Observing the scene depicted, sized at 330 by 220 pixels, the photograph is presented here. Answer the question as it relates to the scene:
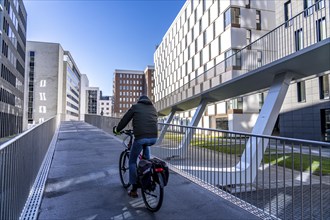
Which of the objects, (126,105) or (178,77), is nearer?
(178,77)

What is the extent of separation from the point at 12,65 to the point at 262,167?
48.8 metres

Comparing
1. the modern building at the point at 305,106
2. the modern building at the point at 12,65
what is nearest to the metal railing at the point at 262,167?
the modern building at the point at 305,106

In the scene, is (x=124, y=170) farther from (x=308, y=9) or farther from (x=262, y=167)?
(x=308, y=9)

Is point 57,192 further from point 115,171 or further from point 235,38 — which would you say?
point 235,38

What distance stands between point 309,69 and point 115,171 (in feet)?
20.3

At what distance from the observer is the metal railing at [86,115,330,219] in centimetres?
353

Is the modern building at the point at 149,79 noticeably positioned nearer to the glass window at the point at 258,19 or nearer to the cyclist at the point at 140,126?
the glass window at the point at 258,19

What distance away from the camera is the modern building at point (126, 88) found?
394 feet

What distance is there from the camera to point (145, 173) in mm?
4031

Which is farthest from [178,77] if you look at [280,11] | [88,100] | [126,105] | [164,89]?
[88,100]

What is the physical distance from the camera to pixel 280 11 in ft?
80.5

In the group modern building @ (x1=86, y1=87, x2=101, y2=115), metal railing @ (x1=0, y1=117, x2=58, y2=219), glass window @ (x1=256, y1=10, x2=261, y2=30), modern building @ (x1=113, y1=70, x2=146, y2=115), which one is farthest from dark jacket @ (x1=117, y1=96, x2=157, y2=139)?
modern building @ (x1=86, y1=87, x2=101, y2=115)

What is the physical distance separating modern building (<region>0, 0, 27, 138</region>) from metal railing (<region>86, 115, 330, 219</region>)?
38.2m

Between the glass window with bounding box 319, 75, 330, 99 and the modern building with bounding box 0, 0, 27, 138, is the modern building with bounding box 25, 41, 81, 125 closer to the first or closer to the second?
the modern building with bounding box 0, 0, 27, 138
